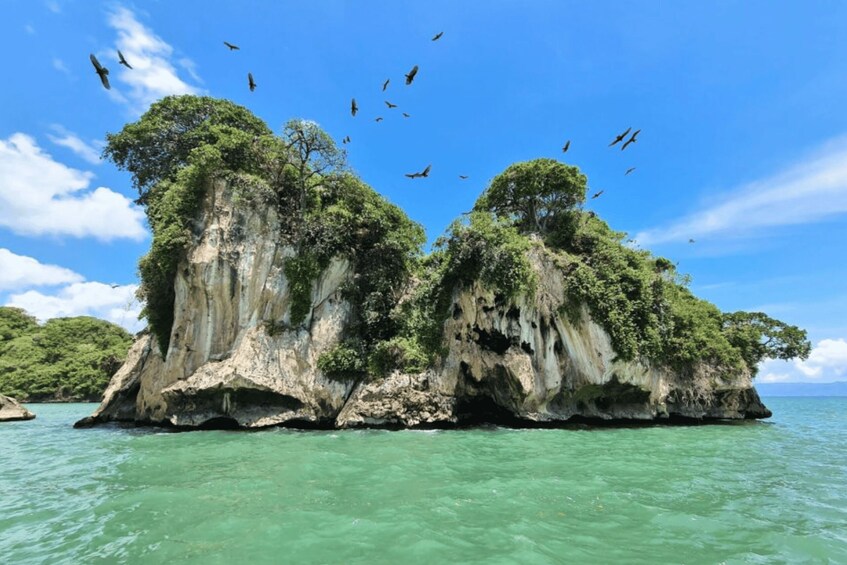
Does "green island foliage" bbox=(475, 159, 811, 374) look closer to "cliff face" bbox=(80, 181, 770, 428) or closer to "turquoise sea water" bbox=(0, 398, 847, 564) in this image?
"cliff face" bbox=(80, 181, 770, 428)

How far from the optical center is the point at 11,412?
22531mm

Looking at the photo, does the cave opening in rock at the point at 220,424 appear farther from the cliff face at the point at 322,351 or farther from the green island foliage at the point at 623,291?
the green island foliage at the point at 623,291

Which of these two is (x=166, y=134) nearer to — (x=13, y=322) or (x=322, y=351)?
(x=322, y=351)

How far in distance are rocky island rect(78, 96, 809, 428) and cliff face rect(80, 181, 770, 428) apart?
65 millimetres

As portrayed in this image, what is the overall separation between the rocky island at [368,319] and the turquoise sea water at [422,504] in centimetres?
566

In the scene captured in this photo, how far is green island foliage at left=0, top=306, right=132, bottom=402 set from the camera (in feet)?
149

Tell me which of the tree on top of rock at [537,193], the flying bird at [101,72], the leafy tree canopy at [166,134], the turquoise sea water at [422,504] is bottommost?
the turquoise sea water at [422,504]

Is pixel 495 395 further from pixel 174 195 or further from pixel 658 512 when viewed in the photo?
pixel 174 195

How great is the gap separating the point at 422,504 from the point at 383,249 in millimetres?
15582

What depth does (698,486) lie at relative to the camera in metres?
8.04

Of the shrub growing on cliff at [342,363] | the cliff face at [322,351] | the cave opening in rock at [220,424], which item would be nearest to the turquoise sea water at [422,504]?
the cliff face at [322,351]

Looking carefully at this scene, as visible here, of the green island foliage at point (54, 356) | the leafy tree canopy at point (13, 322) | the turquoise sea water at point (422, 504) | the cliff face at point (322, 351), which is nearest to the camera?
the turquoise sea water at point (422, 504)

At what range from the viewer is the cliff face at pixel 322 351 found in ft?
58.5

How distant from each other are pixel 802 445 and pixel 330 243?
1959cm
